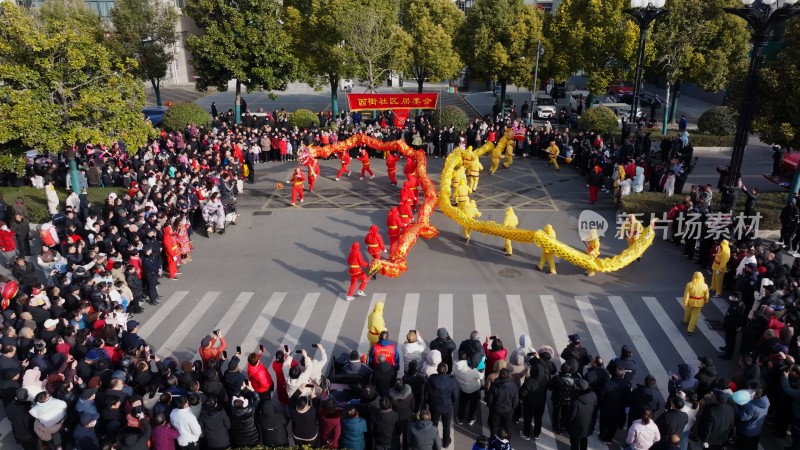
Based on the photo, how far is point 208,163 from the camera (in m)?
23.1

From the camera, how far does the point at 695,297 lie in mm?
12555

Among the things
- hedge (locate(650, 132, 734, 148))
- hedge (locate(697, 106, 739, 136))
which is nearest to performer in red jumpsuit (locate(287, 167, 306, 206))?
hedge (locate(650, 132, 734, 148))

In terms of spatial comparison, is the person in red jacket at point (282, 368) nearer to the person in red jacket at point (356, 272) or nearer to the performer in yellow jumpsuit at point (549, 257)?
the person in red jacket at point (356, 272)

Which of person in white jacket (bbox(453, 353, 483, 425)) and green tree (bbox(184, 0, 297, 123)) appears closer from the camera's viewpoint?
person in white jacket (bbox(453, 353, 483, 425))

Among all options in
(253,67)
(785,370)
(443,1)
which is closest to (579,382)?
(785,370)

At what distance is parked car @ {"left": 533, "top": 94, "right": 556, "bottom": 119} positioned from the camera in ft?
128

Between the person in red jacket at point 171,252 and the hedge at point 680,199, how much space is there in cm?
1370

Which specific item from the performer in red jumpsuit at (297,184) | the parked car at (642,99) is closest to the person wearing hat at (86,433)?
the performer in red jumpsuit at (297,184)

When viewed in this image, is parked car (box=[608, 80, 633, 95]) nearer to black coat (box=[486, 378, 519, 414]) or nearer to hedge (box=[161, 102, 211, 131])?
hedge (box=[161, 102, 211, 131])

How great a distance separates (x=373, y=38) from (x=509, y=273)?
69.8ft

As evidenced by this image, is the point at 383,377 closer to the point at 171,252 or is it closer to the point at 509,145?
the point at 171,252

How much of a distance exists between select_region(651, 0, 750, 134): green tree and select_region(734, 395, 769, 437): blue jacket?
84.0 ft

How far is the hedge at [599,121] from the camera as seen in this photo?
29.9 metres

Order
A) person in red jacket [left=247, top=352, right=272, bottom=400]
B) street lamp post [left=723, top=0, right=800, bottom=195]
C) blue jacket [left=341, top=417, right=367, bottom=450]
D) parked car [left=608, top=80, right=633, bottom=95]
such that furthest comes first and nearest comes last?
1. parked car [left=608, top=80, right=633, bottom=95]
2. street lamp post [left=723, top=0, right=800, bottom=195]
3. person in red jacket [left=247, top=352, right=272, bottom=400]
4. blue jacket [left=341, top=417, right=367, bottom=450]
